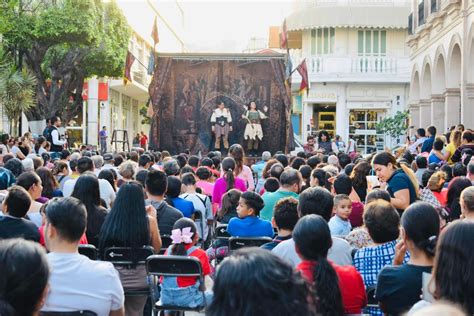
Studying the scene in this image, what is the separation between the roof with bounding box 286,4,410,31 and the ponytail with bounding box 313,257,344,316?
38.4 meters

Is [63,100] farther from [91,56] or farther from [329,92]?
[329,92]

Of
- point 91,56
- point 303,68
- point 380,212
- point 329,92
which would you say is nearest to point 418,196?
point 380,212

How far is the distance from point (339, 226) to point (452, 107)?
19094 mm

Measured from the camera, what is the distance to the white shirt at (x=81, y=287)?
4410 mm

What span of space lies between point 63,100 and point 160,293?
28.0 m

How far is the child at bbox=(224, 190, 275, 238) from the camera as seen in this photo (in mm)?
7387

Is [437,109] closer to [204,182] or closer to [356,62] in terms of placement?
[356,62]

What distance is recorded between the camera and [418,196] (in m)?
8.18

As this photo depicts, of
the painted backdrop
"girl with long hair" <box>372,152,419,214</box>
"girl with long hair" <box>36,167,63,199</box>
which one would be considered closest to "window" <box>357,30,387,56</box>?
the painted backdrop

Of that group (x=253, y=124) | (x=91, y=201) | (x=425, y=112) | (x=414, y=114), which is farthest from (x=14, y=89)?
(x=91, y=201)

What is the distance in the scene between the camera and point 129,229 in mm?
6266

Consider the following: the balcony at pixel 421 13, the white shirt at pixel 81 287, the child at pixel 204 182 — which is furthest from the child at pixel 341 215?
the balcony at pixel 421 13

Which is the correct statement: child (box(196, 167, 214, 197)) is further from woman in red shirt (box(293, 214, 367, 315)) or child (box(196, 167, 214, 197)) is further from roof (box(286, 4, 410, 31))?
roof (box(286, 4, 410, 31))

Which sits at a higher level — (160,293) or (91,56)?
(91,56)
